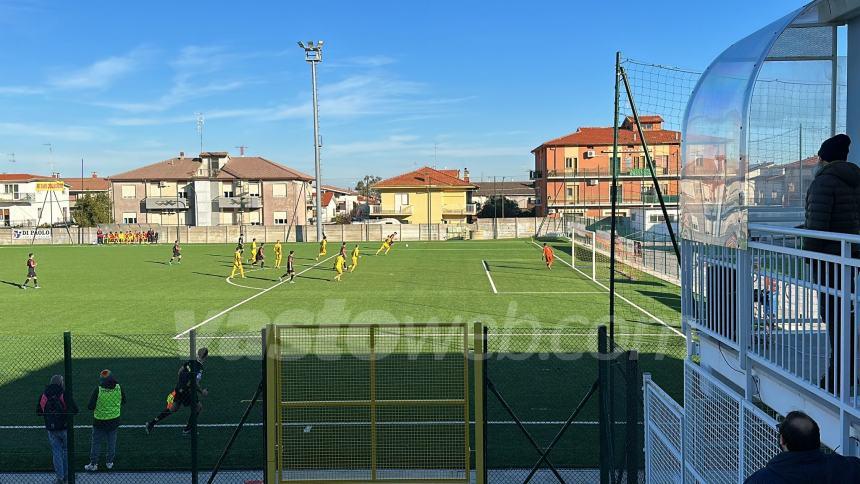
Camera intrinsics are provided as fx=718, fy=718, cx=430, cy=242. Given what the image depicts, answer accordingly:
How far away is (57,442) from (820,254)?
330 inches

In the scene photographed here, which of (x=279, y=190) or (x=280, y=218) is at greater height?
(x=279, y=190)

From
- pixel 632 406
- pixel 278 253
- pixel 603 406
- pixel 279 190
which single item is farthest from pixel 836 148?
pixel 279 190

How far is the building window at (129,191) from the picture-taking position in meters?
83.1

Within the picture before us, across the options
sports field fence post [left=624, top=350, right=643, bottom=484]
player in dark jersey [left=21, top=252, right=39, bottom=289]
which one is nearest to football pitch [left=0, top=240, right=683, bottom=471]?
player in dark jersey [left=21, top=252, right=39, bottom=289]

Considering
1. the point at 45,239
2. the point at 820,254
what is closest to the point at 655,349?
the point at 820,254

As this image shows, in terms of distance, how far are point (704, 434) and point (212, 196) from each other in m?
80.9

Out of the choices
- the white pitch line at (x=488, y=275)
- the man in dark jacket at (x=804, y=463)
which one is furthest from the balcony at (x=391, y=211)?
the man in dark jacket at (x=804, y=463)

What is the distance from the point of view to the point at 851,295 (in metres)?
4.52

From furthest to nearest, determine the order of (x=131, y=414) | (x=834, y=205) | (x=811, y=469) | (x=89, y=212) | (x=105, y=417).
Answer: (x=89, y=212) → (x=131, y=414) → (x=105, y=417) → (x=834, y=205) → (x=811, y=469)

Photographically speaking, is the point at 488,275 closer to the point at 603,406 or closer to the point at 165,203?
the point at 603,406

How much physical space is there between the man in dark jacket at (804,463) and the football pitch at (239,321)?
5.57 metres

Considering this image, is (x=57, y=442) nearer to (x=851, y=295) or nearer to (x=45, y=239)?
(x=851, y=295)

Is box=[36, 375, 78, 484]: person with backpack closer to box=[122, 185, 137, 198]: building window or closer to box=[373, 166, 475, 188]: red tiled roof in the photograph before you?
box=[373, 166, 475, 188]: red tiled roof

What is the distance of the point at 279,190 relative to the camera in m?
81.9
